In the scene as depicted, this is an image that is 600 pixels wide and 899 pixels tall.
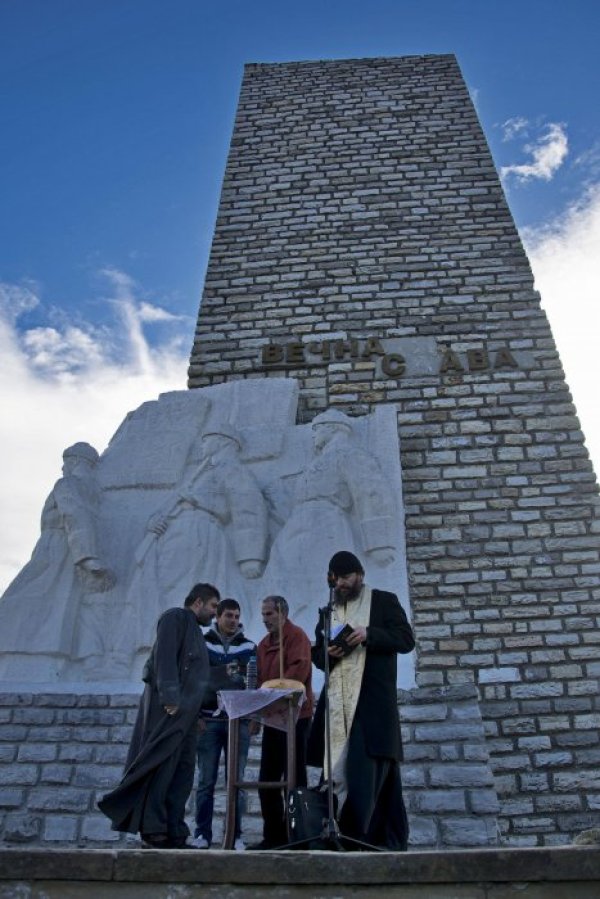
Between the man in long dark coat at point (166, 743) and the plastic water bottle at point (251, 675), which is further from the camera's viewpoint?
the plastic water bottle at point (251, 675)

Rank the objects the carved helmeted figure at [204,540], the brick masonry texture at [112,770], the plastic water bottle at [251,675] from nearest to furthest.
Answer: the plastic water bottle at [251,675], the brick masonry texture at [112,770], the carved helmeted figure at [204,540]

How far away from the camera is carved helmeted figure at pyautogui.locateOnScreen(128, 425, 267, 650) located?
597 centimetres

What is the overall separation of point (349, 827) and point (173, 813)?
26.0 inches

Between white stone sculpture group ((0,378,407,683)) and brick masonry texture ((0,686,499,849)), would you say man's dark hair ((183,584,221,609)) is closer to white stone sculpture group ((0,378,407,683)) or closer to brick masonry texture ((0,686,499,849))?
brick masonry texture ((0,686,499,849))

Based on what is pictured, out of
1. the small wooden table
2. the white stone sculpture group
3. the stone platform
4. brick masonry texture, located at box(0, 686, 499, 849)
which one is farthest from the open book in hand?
the white stone sculpture group

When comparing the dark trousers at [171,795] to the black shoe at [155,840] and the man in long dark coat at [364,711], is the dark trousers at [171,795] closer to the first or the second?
the black shoe at [155,840]

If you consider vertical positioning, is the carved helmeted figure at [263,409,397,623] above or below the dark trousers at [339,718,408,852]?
above

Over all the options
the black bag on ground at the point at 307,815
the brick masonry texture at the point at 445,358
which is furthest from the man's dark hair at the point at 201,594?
the brick masonry texture at the point at 445,358

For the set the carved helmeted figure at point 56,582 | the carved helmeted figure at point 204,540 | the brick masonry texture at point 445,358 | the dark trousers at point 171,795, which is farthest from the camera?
the brick masonry texture at point 445,358

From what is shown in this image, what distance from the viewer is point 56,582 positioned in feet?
20.0

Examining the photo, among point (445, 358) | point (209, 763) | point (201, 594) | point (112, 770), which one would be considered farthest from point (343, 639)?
point (445, 358)

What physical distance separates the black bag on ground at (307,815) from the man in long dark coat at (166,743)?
0.46 m

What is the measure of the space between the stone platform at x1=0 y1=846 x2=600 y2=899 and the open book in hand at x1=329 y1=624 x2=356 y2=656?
1.09m

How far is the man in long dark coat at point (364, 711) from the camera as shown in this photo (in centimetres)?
350
